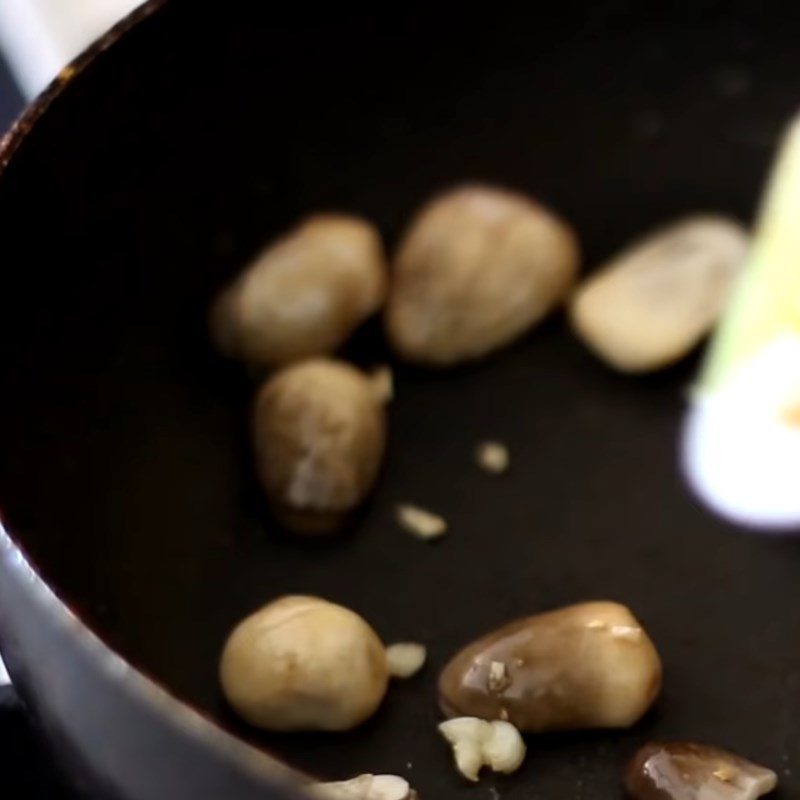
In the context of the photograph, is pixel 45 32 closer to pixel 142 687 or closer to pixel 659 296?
pixel 659 296

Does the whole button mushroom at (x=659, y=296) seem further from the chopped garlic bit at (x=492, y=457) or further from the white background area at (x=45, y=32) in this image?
the white background area at (x=45, y=32)

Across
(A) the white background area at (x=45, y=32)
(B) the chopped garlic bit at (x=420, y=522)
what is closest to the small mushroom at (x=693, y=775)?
(B) the chopped garlic bit at (x=420, y=522)

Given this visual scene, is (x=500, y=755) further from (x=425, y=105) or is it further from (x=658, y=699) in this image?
(x=425, y=105)

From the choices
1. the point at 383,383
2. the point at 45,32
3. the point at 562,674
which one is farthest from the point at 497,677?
the point at 45,32

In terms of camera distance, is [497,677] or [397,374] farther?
[397,374]

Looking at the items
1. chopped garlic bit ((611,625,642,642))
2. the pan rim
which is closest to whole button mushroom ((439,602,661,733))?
chopped garlic bit ((611,625,642,642))

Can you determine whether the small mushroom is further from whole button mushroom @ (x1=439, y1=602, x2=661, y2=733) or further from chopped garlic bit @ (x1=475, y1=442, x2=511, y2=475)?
chopped garlic bit @ (x1=475, y1=442, x2=511, y2=475)
